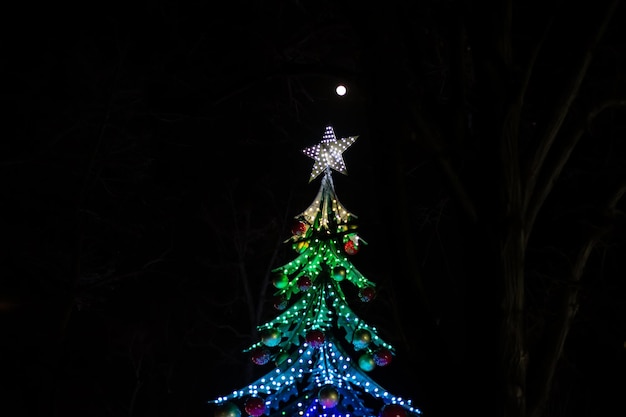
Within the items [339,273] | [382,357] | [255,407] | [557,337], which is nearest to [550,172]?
[557,337]

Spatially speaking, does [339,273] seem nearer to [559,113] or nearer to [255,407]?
[255,407]

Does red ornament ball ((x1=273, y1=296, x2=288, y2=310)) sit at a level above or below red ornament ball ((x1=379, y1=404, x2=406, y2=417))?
above

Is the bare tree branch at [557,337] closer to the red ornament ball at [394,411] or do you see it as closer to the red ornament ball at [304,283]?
the red ornament ball at [394,411]

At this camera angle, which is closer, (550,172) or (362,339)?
(550,172)

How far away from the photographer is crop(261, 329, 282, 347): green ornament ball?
8.12 meters

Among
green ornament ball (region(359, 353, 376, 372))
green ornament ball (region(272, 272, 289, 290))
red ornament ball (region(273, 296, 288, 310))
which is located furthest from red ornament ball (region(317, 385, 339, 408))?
red ornament ball (region(273, 296, 288, 310))

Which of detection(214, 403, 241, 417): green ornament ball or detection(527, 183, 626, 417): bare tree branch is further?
detection(214, 403, 241, 417): green ornament ball

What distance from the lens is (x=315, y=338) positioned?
762 centimetres

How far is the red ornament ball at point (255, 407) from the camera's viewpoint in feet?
25.0

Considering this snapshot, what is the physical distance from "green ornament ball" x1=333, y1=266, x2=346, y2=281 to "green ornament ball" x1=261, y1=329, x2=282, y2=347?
115cm

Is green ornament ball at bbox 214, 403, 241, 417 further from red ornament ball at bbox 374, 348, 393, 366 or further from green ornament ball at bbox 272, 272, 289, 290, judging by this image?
red ornament ball at bbox 374, 348, 393, 366

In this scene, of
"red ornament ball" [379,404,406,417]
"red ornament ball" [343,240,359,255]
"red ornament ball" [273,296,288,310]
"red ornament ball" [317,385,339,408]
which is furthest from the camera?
"red ornament ball" [273,296,288,310]

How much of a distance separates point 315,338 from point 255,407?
3.97ft

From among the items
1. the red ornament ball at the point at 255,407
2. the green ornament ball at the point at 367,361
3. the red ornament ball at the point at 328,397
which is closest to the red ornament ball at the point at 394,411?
the red ornament ball at the point at 328,397
